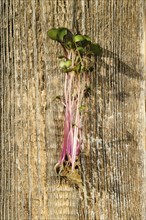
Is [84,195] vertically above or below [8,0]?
below

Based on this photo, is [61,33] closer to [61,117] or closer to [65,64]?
[65,64]

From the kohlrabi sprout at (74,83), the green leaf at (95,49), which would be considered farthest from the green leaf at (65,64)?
the green leaf at (95,49)

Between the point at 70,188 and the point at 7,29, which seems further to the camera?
the point at 7,29

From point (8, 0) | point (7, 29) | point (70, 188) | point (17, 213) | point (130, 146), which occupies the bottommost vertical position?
point (17, 213)

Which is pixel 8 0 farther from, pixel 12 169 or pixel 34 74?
pixel 12 169

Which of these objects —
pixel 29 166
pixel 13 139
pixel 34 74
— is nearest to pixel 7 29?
pixel 34 74

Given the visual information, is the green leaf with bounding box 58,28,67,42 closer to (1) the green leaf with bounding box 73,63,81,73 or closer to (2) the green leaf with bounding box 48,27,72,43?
(2) the green leaf with bounding box 48,27,72,43
